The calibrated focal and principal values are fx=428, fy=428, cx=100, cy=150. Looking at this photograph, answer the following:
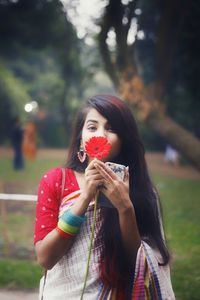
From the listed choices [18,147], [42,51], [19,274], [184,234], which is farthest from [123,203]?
[42,51]

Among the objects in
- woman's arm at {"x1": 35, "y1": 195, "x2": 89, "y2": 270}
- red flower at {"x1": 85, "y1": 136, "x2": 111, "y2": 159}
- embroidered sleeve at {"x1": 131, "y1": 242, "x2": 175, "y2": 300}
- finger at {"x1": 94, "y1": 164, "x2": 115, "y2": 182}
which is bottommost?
embroidered sleeve at {"x1": 131, "y1": 242, "x2": 175, "y2": 300}

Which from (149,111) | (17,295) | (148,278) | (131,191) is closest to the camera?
(148,278)

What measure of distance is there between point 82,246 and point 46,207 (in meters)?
0.16

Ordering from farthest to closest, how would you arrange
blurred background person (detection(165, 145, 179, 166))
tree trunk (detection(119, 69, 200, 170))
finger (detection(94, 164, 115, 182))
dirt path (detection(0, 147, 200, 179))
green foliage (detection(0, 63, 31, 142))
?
green foliage (detection(0, 63, 31, 142)), blurred background person (detection(165, 145, 179, 166)), dirt path (detection(0, 147, 200, 179)), tree trunk (detection(119, 69, 200, 170)), finger (detection(94, 164, 115, 182))

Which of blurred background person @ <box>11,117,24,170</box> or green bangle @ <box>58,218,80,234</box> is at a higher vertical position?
green bangle @ <box>58,218,80,234</box>

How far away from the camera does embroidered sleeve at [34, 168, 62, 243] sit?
1.30 m

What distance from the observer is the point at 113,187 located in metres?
1.19

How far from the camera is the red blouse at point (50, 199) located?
4.26 feet

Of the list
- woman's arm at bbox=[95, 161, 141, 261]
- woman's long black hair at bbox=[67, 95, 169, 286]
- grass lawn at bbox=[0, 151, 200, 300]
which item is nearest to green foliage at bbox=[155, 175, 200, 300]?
grass lawn at bbox=[0, 151, 200, 300]

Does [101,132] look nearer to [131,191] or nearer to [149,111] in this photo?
[131,191]

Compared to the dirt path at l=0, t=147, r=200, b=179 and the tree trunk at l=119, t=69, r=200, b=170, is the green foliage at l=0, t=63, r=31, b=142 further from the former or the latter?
the tree trunk at l=119, t=69, r=200, b=170

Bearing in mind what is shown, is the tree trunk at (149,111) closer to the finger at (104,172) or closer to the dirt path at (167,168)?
the finger at (104,172)

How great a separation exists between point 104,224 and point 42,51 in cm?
1687

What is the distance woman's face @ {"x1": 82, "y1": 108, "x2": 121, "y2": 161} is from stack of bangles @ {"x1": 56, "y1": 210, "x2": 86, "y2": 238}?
22 cm
